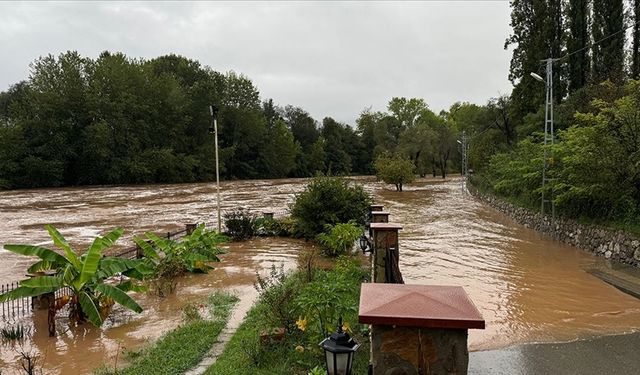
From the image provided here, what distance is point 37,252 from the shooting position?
7.80 meters

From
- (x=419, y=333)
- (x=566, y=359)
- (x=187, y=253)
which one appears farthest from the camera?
(x=187, y=253)

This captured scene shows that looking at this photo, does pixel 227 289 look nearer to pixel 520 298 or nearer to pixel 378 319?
pixel 520 298

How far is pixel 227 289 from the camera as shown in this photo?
407 inches

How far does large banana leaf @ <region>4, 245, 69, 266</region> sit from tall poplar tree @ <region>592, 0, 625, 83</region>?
29509mm

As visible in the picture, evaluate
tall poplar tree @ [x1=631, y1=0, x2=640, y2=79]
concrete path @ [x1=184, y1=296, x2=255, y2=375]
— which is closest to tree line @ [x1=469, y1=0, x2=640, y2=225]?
tall poplar tree @ [x1=631, y1=0, x2=640, y2=79]

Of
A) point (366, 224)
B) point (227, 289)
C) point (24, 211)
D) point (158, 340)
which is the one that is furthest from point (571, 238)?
point (24, 211)

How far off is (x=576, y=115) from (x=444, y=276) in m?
6.98

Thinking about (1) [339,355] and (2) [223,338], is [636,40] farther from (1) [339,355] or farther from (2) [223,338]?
(1) [339,355]

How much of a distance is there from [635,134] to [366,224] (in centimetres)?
774

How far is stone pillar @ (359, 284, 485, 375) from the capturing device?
8.33 ft

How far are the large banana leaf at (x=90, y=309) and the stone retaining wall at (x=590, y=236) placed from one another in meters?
12.5

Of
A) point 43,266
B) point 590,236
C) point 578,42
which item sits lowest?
point 590,236

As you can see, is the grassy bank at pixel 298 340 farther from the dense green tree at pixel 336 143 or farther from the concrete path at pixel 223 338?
the dense green tree at pixel 336 143

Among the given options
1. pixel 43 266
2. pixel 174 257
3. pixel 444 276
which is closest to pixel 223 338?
pixel 43 266
